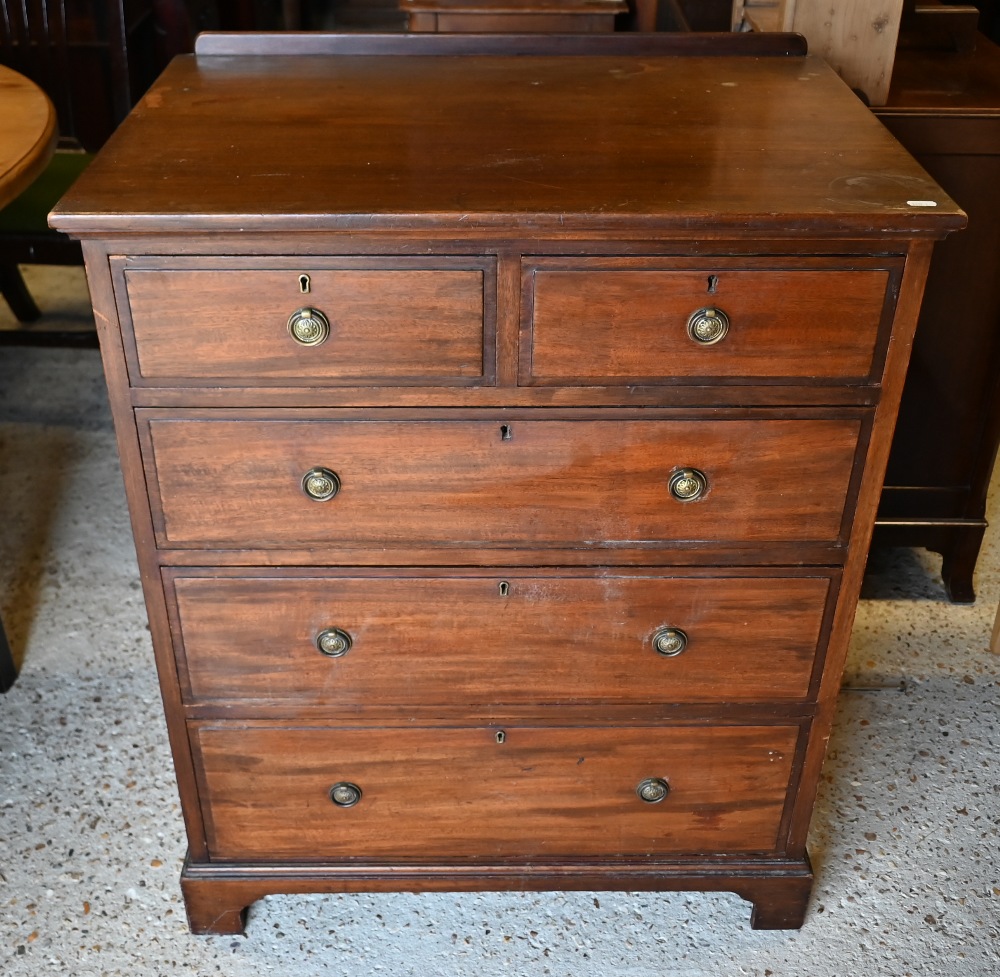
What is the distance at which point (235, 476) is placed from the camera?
1.56 metres

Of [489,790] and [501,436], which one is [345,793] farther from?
[501,436]

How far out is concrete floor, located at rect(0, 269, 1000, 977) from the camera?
190 cm

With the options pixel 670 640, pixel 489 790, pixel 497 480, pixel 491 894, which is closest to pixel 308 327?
pixel 497 480

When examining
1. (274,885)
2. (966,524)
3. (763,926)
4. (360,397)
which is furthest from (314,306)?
(966,524)

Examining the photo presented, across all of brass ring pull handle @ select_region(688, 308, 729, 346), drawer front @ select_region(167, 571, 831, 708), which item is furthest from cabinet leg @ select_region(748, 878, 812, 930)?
brass ring pull handle @ select_region(688, 308, 729, 346)

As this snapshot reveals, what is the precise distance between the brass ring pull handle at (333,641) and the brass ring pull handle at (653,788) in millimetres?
501

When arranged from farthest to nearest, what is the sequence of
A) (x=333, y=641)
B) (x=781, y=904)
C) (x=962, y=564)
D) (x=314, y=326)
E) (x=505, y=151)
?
(x=962, y=564)
(x=781, y=904)
(x=333, y=641)
(x=505, y=151)
(x=314, y=326)

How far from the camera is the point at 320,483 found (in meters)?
1.55

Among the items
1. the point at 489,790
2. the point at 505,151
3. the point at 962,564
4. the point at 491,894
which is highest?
the point at 505,151

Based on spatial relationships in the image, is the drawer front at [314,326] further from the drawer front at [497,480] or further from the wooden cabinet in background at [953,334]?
the wooden cabinet in background at [953,334]

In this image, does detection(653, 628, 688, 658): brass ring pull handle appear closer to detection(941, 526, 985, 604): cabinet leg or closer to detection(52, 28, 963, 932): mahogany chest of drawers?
detection(52, 28, 963, 932): mahogany chest of drawers

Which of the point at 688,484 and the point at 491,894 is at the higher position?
the point at 688,484

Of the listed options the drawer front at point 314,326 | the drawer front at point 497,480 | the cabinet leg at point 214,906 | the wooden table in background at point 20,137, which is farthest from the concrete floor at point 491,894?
the drawer front at point 314,326

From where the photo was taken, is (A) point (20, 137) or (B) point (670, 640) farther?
(A) point (20, 137)
